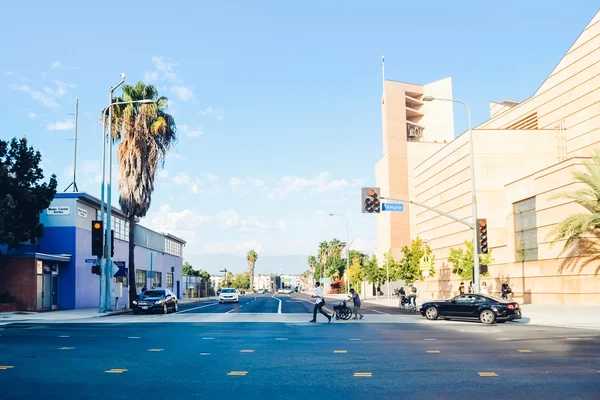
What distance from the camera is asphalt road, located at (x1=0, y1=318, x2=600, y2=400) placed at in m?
9.59

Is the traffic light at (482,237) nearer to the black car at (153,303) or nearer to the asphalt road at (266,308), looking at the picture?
the asphalt road at (266,308)

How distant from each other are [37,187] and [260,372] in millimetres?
28433

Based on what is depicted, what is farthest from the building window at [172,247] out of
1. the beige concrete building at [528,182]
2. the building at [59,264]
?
the beige concrete building at [528,182]

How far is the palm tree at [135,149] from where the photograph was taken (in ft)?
140

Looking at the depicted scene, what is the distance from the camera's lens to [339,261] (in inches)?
5640

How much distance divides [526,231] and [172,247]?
50.3 meters

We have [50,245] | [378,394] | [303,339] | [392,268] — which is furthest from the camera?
[392,268]

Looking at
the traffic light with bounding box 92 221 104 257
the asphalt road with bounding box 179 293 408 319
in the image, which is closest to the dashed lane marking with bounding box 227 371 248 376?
the traffic light with bounding box 92 221 104 257

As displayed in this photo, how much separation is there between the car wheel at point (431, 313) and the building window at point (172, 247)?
54.1 m

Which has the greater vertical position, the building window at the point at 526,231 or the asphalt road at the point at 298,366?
the building window at the point at 526,231

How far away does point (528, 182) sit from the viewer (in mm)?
45500

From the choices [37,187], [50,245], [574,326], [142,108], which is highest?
[142,108]

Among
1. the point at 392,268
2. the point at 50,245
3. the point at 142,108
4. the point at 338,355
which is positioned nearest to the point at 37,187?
the point at 50,245

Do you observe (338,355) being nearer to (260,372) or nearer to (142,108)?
(260,372)
